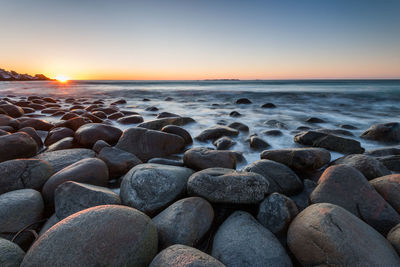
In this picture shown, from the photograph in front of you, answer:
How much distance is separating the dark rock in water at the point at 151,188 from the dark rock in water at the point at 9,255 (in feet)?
2.62

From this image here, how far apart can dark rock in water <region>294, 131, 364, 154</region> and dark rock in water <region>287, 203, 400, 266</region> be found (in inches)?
93.7

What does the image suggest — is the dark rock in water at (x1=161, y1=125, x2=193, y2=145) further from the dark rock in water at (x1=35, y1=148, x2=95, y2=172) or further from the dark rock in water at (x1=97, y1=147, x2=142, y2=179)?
the dark rock in water at (x1=35, y1=148, x2=95, y2=172)

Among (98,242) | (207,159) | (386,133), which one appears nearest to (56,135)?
(207,159)

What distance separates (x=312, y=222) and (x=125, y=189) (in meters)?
1.61

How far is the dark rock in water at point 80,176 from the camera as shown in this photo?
6.68 feet

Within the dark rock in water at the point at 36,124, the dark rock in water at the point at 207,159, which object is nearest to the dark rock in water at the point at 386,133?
the dark rock in water at the point at 207,159

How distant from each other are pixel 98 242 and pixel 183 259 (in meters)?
0.50

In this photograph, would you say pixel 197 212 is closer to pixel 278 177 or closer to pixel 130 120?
pixel 278 177

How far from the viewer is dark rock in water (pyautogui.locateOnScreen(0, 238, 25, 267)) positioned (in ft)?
4.02

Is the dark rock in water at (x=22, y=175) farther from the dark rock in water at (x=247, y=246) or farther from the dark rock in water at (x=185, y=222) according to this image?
the dark rock in water at (x=247, y=246)

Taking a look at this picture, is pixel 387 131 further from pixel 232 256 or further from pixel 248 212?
pixel 232 256

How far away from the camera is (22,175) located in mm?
2125

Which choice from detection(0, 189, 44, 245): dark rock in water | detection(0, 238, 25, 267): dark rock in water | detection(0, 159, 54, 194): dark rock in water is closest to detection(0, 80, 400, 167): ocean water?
detection(0, 159, 54, 194): dark rock in water

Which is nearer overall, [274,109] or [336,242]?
[336,242]
